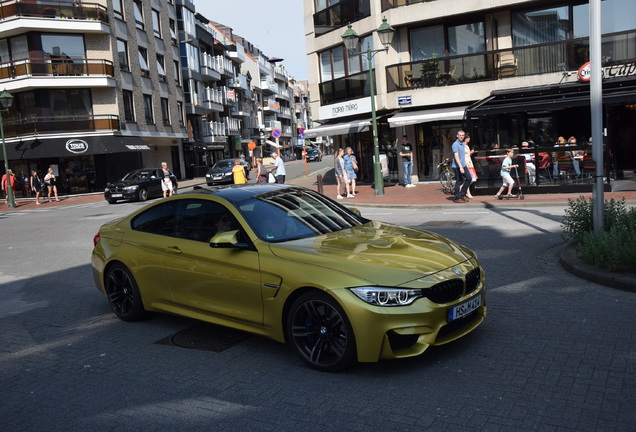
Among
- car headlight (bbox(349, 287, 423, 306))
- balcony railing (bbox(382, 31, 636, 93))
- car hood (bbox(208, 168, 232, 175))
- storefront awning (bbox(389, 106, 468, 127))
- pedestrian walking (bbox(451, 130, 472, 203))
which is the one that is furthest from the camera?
car hood (bbox(208, 168, 232, 175))

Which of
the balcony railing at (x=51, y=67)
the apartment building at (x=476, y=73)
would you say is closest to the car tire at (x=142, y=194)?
the apartment building at (x=476, y=73)

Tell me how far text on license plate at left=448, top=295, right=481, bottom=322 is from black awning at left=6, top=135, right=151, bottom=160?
33.8 m

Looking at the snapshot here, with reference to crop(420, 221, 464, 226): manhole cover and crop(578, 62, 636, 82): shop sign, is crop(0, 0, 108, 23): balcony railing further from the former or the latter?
crop(420, 221, 464, 226): manhole cover

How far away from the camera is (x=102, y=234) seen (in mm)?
6836

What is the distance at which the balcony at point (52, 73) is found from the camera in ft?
113

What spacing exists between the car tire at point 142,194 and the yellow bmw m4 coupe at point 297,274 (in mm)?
21617

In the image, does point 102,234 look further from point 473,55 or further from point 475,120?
point 473,55

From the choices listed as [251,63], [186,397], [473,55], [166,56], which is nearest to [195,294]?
[186,397]

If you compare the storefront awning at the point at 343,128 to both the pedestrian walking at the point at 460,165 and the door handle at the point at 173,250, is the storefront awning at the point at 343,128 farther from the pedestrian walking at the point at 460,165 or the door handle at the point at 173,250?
the door handle at the point at 173,250

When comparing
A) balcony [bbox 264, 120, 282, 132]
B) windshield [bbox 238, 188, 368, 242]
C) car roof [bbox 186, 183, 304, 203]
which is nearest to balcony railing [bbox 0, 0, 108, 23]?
car roof [bbox 186, 183, 304, 203]

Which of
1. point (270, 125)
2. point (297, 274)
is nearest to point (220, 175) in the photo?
point (297, 274)

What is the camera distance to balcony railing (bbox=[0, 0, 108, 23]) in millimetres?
34781

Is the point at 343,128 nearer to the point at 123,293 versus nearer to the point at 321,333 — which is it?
the point at 123,293

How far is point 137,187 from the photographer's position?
27.3 m
